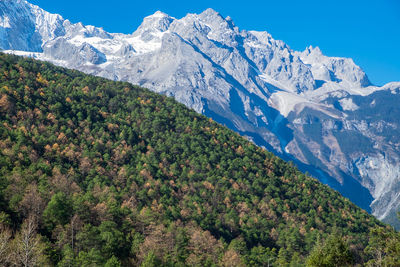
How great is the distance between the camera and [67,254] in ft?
188

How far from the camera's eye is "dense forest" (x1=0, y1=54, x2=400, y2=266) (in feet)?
221

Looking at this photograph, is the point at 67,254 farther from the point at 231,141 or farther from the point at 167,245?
the point at 231,141

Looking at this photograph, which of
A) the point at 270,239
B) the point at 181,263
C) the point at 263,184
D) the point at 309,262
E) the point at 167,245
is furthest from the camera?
the point at 263,184

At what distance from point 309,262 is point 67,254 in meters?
38.3

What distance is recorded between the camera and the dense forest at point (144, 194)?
6750 cm

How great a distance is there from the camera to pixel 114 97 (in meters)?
195

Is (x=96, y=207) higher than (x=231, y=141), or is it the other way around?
(x=231, y=141)

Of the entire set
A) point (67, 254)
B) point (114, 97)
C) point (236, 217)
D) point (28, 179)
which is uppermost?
point (114, 97)

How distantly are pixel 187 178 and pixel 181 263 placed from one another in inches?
3278

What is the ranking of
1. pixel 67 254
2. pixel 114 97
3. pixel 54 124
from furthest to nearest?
pixel 114 97 < pixel 54 124 < pixel 67 254

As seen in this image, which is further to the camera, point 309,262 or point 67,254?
point 67,254

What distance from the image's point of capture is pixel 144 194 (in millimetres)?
123500

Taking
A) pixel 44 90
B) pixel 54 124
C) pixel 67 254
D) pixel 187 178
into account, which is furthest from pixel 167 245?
pixel 44 90

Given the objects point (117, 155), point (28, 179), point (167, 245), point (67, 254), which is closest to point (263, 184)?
point (117, 155)
